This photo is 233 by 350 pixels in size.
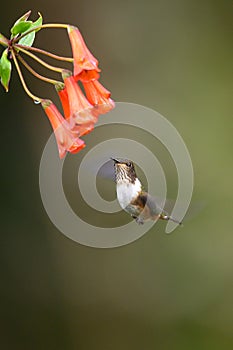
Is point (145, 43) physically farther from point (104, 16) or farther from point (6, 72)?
point (6, 72)

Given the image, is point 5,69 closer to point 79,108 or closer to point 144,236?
point 79,108

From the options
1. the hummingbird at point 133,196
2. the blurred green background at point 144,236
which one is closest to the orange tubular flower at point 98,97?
the hummingbird at point 133,196

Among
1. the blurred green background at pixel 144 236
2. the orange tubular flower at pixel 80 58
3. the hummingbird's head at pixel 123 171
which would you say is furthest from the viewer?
the blurred green background at pixel 144 236

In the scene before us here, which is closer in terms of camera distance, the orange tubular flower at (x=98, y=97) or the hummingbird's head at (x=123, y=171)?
the orange tubular flower at (x=98, y=97)

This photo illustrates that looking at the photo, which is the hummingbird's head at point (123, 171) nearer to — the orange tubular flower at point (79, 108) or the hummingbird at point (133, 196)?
the hummingbird at point (133, 196)

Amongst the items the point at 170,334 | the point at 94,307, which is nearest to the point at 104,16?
the point at 94,307

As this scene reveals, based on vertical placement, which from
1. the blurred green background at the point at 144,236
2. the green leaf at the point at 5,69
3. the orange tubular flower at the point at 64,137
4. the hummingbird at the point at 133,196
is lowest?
the orange tubular flower at the point at 64,137

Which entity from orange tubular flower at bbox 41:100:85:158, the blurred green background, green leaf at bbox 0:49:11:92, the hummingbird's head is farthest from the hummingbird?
the blurred green background
